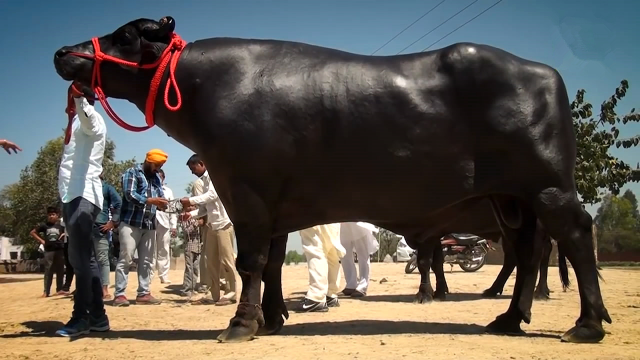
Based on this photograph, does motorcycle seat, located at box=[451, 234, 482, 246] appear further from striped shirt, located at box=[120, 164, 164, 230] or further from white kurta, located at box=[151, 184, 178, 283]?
striped shirt, located at box=[120, 164, 164, 230]

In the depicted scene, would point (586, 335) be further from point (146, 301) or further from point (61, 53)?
point (146, 301)

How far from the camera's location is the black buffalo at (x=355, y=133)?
460 centimetres

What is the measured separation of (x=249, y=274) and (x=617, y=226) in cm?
7393

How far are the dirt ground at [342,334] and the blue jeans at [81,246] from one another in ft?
1.19

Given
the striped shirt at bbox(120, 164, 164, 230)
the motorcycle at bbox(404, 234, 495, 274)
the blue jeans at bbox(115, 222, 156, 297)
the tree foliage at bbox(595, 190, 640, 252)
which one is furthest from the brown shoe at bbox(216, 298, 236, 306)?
the tree foliage at bbox(595, 190, 640, 252)

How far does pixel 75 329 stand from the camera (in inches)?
206

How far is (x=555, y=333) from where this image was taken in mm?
5129

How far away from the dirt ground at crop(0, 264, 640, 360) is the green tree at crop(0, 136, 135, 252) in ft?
109

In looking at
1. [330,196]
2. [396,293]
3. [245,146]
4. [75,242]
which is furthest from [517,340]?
[396,293]

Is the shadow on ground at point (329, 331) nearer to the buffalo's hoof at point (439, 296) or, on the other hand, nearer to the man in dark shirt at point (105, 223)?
the man in dark shirt at point (105, 223)

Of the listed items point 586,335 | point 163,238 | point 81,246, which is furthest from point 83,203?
point 163,238

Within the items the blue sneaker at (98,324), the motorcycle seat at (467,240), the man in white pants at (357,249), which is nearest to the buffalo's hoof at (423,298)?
the man in white pants at (357,249)

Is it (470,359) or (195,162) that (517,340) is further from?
(195,162)

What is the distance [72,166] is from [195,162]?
147 inches
